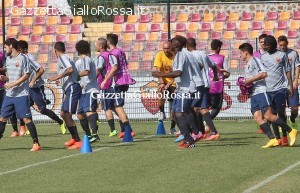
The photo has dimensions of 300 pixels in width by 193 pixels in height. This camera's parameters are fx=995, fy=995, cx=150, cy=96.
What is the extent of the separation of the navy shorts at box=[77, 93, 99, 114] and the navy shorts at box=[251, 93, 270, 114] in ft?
9.85

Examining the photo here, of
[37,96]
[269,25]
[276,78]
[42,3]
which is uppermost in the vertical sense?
[42,3]

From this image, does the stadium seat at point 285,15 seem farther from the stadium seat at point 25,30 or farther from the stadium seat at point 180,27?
the stadium seat at point 25,30

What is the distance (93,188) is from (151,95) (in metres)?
14.5

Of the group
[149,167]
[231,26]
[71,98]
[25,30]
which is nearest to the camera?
[149,167]

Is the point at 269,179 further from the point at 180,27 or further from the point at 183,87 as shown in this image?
the point at 180,27

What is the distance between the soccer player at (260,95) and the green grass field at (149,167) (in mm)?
370

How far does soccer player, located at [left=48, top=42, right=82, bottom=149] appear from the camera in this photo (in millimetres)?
16750

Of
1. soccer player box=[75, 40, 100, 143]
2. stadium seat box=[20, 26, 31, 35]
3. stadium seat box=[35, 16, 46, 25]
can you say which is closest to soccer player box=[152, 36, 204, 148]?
soccer player box=[75, 40, 100, 143]

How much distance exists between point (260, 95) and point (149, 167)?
11.4 feet

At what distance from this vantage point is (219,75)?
766 inches

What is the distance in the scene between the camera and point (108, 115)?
776 inches

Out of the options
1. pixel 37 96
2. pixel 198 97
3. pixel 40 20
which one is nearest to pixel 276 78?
pixel 198 97

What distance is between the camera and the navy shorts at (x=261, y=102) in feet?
53.0

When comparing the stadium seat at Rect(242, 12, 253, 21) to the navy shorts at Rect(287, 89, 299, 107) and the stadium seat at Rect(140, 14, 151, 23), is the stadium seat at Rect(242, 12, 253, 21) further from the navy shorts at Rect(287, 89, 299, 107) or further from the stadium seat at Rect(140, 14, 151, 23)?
the navy shorts at Rect(287, 89, 299, 107)
